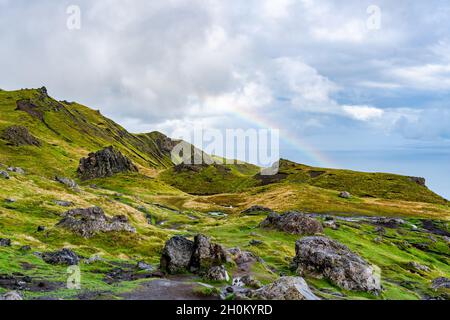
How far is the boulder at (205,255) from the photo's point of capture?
149 feet

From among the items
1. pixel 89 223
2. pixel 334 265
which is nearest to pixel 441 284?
pixel 334 265

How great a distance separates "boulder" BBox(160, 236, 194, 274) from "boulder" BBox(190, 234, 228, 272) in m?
1.02

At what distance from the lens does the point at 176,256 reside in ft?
153

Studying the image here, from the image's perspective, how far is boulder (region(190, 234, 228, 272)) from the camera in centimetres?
4547

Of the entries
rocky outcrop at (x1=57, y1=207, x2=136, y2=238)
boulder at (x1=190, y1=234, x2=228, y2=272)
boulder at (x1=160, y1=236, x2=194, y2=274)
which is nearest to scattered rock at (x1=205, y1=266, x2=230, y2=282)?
boulder at (x1=190, y1=234, x2=228, y2=272)

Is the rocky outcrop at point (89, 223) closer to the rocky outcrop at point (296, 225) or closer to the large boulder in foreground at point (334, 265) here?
the large boulder in foreground at point (334, 265)

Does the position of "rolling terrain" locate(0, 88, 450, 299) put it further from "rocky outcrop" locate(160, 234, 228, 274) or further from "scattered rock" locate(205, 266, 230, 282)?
"rocky outcrop" locate(160, 234, 228, 274)

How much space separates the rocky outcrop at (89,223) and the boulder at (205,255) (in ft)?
85.2

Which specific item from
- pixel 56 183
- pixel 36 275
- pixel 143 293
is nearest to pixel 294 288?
pixel 143 293

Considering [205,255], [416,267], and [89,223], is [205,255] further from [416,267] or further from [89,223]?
[416,267]

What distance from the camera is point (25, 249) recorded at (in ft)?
164

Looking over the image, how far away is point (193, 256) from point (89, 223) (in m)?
27.6

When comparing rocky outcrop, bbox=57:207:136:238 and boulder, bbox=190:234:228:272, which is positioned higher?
rocky outcrop, bbox=57:207:136:238
